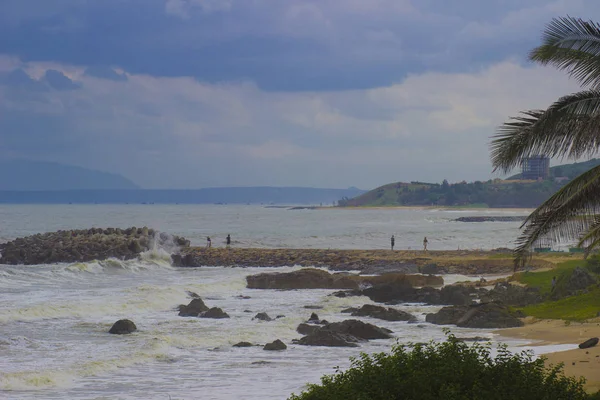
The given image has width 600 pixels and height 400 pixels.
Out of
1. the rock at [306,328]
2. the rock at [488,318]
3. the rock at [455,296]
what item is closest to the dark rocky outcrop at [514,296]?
the rock at [455,296]

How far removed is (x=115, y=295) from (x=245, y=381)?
2058 cm

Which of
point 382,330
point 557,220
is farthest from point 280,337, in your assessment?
point 557,220

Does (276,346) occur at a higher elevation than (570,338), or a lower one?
lower

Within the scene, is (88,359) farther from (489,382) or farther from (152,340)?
(489,382)

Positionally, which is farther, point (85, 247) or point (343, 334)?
point (85, 247)

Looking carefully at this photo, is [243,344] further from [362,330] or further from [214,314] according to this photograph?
[214,314]

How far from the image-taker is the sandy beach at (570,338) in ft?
58.8

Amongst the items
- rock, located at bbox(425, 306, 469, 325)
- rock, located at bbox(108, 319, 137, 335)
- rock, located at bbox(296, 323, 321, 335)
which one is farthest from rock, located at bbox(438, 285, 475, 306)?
rock, located at bbox(108, 319, 137, 335)

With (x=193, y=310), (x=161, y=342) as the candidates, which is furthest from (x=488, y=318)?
(x=193, y=310)

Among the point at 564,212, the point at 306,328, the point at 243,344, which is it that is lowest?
the point at 243,344

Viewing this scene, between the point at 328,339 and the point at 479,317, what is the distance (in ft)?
20.2

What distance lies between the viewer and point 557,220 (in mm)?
14039

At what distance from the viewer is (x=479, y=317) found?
27.5 metres

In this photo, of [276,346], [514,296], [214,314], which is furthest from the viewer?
[514,296]
